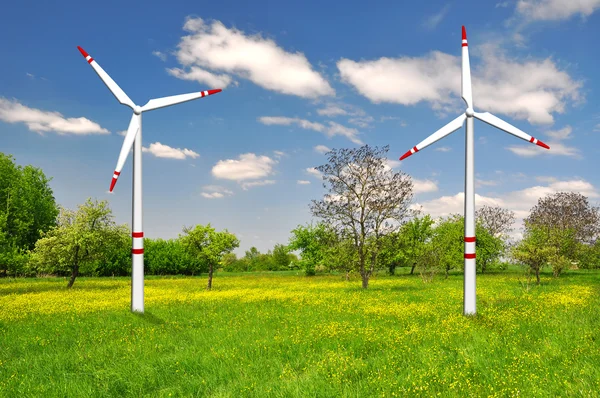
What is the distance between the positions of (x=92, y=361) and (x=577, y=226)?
6853 centimetres

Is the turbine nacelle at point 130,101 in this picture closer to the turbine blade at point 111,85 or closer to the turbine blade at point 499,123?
the turbine blade at point 111,85

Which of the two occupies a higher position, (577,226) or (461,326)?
(577,226)

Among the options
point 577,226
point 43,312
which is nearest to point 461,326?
point 43,312

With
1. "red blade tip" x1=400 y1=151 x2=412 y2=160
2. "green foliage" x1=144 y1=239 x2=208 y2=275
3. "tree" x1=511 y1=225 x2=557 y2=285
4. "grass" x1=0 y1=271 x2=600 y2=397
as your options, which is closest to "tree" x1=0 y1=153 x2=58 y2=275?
"green foliage" x1=144 y1=239 x2=208 y2=275

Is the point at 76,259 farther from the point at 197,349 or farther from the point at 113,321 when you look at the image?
the point at 197,349

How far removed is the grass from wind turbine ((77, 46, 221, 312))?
1597 millimetres

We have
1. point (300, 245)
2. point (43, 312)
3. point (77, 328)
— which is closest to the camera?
point (77, 328)

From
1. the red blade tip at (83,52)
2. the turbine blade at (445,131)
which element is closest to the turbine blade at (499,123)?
the turbine blade at (445,131)

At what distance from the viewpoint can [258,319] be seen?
19.5 metres

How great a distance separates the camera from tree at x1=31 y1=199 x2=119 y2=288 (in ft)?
129

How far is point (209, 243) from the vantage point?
41.0m

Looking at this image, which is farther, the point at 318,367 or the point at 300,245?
the point at 300,245

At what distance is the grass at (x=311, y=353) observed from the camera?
33.3 ft

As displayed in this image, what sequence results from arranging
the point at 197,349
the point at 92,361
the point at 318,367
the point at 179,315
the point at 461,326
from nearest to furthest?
the point at 318,367 → the point at 92,361 → the point at 197,349 → the point at 461,326 → the point at 179,315
